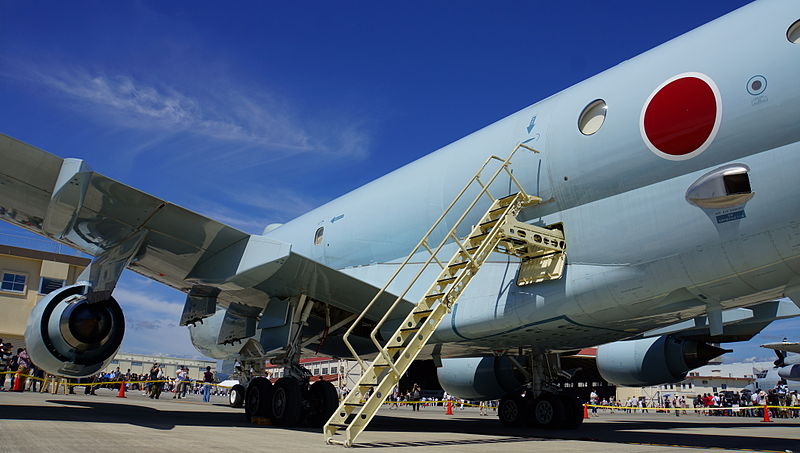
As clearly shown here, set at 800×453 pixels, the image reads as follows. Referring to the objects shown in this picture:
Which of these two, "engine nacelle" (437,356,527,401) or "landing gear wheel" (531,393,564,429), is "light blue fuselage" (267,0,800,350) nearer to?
"landing gear wheel" (531,393,564,429)

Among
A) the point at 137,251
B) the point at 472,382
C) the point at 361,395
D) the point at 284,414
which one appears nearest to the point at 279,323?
the point at 284,414

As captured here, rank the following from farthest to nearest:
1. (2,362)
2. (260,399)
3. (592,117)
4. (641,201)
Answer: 1. (2,362)
2. (260,399)
3. (592,117)
4. (641,201)

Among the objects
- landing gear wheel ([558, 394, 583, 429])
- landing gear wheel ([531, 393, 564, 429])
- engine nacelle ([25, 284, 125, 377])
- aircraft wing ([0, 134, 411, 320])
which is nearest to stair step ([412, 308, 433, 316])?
aircraft wing ([0, 134, 411, 320])

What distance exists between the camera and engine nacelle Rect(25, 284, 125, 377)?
9.66 metres

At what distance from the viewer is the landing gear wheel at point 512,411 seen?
1305 centimetres

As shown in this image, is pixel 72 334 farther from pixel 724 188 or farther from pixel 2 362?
pixel 2 362

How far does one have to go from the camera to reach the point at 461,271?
29.0ft

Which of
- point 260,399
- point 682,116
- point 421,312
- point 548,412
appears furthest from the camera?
point 548,412

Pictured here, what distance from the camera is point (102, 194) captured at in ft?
29.1

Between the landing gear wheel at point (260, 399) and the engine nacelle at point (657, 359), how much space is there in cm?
815

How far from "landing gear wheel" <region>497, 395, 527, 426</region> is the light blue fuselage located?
2351 millimetres

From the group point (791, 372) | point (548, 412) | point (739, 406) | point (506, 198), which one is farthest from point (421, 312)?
point (791, 372)

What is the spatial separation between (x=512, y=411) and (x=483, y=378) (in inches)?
67.5

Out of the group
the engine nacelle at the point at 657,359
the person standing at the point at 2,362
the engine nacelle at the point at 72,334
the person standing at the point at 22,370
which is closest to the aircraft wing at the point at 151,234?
the engine nacelle at the point at 72,334
